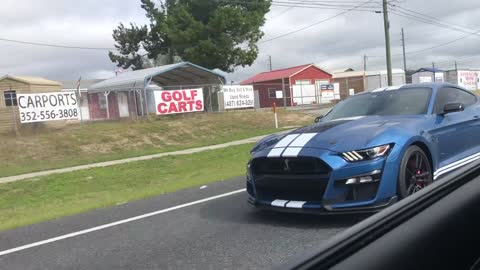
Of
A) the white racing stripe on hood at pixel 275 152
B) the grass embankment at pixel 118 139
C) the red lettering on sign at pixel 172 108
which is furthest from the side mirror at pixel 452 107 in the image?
the red lettering on sign at pixel 172 108

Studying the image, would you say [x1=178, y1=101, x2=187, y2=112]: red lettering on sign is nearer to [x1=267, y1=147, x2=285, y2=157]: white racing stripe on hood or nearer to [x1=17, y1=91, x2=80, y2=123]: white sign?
[x1=17, y1=91, x2=80, y2=123]: white sign

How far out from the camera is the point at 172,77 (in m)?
35.7

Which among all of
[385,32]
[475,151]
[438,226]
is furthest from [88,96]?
[438,226]

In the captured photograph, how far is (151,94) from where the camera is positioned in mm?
26672

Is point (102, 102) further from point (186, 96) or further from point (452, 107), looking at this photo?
point (452, 107)

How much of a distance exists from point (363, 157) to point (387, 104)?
1853 millimetres

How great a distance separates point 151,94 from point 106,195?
1738 cm

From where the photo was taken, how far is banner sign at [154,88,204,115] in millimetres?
24609

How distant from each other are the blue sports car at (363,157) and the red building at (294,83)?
37217mm

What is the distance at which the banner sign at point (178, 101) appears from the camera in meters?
24.6

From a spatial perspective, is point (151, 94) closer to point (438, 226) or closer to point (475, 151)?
point (475, 151)

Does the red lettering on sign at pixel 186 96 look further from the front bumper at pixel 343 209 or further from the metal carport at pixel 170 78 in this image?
the front bumper at pixel 343 209

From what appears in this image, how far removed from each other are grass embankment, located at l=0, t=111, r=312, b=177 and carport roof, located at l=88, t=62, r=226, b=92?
769cm

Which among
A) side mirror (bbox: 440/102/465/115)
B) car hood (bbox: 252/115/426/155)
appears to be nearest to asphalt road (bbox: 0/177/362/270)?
car hood (bbox: 252/115/426/155)
